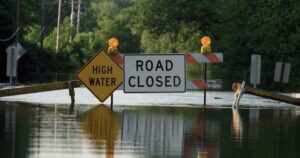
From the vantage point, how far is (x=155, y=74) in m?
22.8

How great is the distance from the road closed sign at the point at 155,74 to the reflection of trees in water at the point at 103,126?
0.86m

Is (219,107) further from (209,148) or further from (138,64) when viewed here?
(209,148)

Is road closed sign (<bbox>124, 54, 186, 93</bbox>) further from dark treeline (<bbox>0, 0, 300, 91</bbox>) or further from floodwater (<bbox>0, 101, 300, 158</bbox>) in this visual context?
dark treeline (<bbox>0, 0, 300, 91</bbox>)

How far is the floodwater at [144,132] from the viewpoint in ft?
45.2

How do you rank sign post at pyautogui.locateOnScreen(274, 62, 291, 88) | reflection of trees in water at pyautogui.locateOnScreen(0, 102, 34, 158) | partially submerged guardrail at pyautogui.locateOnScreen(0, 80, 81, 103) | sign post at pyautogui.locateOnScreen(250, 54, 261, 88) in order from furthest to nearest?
1. sign post at pyautogui.locateOnScreen(274, 62, 291, 88)
2. sign post at pyautogui.locateOnScreen(250, 54, 261, 88)
3. partially submerged guardrail at pyautogui.locateOnScreen(0, 80, 81, 103)
4. reflection of trees in water at pyautogui.locateOnScreen(0, 102, 34, 158)

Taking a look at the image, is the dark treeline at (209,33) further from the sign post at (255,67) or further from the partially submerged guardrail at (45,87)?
the partially submerged guardrail at (45,87)

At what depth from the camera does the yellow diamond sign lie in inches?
906

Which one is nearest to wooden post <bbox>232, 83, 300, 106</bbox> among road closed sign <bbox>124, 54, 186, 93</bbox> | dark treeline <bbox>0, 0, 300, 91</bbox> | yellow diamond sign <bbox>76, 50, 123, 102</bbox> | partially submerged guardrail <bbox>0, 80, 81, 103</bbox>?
road closed sign <bbox>124, 54, 186, 93</bbox>

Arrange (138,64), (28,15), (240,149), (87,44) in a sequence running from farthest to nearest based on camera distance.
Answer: (87,44), (28,15), (138,64), (240,149)

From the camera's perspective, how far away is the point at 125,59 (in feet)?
75.4

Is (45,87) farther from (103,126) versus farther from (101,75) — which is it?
(103,126)

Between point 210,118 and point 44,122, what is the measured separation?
12.5ft

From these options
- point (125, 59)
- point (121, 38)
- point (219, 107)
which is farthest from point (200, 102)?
point (121, 38)

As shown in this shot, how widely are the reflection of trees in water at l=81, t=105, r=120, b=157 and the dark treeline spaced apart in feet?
72.6
